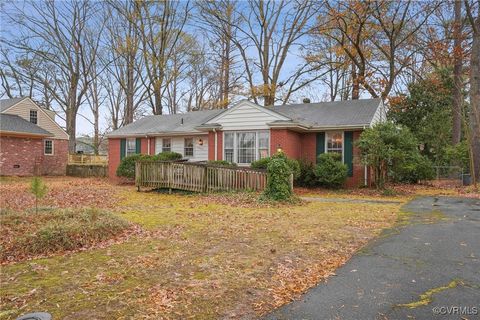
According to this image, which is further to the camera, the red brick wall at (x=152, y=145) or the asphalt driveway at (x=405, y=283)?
the red brick wall at (x=152, y=145)

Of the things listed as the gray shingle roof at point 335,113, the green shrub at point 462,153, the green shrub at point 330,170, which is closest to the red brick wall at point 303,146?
the gray shingle roof at point 335,113

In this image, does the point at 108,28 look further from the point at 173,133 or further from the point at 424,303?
the point at 424,303

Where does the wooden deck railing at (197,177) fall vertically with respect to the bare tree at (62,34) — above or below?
below

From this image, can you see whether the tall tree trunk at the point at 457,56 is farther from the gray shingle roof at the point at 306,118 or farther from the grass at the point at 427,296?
the grass at the point at 427,296

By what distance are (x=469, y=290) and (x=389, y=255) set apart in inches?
57.9

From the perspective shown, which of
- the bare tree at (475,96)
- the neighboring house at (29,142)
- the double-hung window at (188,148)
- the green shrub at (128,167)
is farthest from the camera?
Result: the neighboring house at (29,142)

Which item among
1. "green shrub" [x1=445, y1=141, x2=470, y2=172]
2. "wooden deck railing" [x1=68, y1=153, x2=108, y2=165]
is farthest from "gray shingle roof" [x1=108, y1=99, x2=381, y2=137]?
"wooden deck railing" [x1=68, y1=153, x2=108, y2=165]

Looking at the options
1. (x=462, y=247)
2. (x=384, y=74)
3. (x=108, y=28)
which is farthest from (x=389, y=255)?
(x=108, y=28)

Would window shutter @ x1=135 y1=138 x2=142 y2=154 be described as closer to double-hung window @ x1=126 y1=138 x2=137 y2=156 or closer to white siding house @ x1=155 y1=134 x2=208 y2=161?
double-hung window @ x1=126 y1=138 x2=137 y2=156

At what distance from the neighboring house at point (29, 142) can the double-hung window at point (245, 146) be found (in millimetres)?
15923

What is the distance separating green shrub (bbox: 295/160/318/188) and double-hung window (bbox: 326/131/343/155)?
1.26 metres

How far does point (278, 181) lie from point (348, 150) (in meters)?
6.22

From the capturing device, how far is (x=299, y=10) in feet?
86.7

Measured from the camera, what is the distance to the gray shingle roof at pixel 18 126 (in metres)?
23.6
